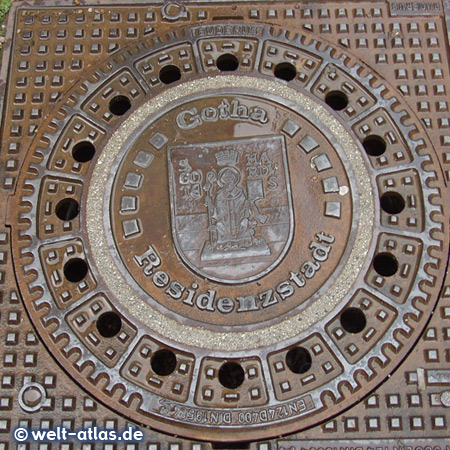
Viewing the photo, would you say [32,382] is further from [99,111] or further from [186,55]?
[186,55]

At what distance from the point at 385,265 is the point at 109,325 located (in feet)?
6.90

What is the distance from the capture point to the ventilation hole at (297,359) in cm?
421

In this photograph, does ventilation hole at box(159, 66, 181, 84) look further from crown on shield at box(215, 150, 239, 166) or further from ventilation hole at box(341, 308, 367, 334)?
ventilation hole at box(341, 308, 367, 334)

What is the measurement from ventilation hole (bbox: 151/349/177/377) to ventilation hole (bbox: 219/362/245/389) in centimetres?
35

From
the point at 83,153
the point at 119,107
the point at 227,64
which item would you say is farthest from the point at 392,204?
the point at 83,153

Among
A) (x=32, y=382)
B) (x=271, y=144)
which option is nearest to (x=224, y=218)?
(x=271, y=144)

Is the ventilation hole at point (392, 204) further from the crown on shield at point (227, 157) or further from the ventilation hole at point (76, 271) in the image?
the ventilation hole at point (76, 271)

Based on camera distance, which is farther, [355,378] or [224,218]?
[224,218]

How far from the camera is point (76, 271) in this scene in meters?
4.27

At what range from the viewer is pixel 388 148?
423 centimetres

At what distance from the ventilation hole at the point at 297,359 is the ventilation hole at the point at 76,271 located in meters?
1.65

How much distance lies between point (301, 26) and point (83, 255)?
97.4 inches

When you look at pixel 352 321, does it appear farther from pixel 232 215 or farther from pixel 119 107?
pixel 119 107

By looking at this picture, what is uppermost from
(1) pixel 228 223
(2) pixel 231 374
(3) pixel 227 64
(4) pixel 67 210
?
(3) pixel 227 64
